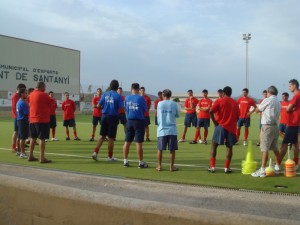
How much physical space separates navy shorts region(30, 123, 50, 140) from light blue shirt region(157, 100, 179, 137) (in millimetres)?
2991

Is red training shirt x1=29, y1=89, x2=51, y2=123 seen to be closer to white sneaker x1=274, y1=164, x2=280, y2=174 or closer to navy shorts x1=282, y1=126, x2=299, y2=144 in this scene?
white sneaker x1=274, y1=164, x2=280, y2=174

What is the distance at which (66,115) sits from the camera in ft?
51.4

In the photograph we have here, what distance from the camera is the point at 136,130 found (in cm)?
915

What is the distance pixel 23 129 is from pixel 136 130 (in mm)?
3603

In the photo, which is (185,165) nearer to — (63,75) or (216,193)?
(216,193)

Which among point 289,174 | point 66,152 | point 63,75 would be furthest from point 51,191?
point 63,75

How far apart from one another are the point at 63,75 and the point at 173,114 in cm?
3817

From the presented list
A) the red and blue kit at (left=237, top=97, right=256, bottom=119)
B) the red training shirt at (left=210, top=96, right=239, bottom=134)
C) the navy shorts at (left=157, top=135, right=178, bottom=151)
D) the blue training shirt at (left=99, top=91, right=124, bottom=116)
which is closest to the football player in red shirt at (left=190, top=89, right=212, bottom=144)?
the red and blue kit at (left=237, top=97, right=256, bottom=119)

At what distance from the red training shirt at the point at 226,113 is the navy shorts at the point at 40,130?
13.8 feet

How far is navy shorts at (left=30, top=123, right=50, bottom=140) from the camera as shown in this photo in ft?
31.9

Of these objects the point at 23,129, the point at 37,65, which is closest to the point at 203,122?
the point at 23,129

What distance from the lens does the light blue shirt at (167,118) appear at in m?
8.70

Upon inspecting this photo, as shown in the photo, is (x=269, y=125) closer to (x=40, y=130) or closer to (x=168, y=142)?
(x=168, y=142)

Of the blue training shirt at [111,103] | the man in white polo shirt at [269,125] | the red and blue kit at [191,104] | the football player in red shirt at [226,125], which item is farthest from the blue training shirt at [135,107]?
the red and blue kit at [191,104]
